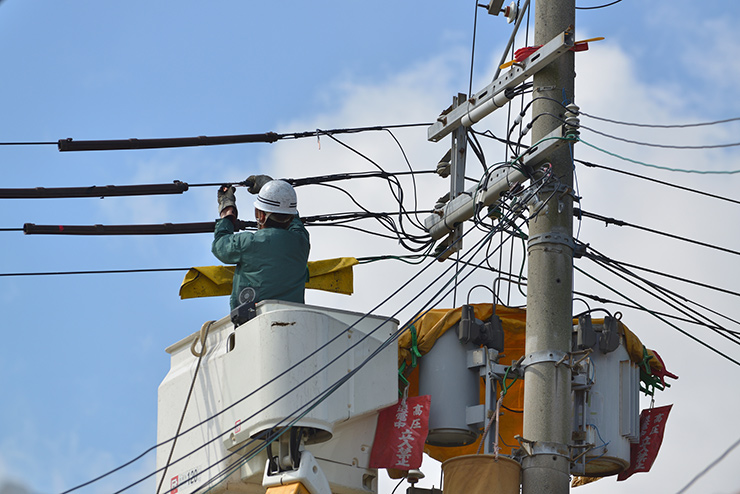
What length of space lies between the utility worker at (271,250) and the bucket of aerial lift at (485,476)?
84.2 inches

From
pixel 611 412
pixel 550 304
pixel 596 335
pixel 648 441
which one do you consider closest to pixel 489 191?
pixel 550 304

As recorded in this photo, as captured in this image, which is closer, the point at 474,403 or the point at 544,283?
the point at 544,283

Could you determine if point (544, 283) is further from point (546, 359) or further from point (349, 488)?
point (349, 488)

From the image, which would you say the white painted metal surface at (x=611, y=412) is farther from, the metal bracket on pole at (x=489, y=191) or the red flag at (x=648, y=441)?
the metal bracket on pole at (x=489, y=191)

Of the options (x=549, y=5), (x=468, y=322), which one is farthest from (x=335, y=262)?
(x=549, y=5)

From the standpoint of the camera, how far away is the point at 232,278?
39.2 feet

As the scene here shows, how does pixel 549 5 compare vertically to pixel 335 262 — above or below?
above

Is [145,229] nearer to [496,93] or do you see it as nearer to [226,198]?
[226,198]

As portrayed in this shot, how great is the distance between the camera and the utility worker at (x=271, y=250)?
11328mm

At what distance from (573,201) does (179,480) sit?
4027 millimetres

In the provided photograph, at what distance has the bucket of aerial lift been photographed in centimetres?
1030

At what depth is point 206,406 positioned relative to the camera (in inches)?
436

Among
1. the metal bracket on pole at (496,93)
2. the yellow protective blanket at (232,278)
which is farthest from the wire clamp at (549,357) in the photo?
the metal bracket on pole at (496,93)

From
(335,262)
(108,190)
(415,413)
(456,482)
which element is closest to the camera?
(456,482)
